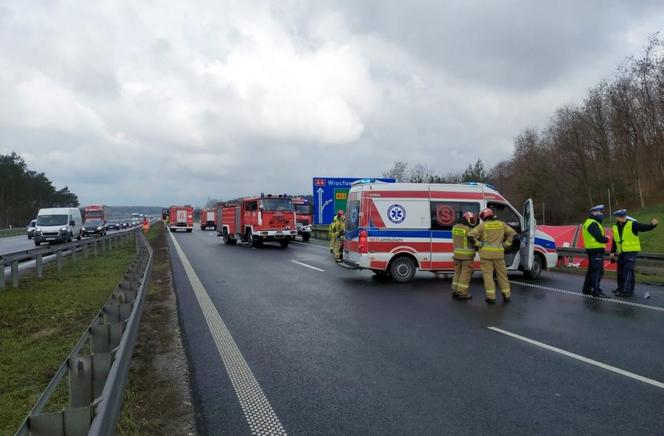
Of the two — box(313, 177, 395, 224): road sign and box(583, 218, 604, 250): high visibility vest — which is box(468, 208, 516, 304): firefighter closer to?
box(583, 218, 604, 250): high visibility vest

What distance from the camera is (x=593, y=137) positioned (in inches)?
2149

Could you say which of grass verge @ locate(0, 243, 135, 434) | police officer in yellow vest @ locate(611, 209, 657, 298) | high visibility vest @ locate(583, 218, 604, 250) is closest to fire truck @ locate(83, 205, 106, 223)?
grass verge @ locate(0, 243, 135, 434)

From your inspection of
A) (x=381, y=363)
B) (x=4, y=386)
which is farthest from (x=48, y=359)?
(x=381, y=363)

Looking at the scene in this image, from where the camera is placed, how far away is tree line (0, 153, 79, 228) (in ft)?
222

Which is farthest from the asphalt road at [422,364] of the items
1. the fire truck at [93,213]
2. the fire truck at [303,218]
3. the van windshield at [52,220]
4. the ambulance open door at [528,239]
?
the fire truck at [93,213]

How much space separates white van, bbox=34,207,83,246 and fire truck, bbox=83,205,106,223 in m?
15.0

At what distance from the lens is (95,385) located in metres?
3.57

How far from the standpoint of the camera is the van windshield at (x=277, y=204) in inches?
1045

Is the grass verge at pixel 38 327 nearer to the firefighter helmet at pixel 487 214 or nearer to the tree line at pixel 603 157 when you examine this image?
the firefighter helmet at pixel 487 214

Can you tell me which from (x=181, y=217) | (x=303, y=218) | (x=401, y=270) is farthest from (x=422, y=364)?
(x=181, y=217)

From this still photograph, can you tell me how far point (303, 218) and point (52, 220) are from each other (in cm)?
1532

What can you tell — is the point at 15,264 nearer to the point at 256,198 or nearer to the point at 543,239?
the point at 543,239

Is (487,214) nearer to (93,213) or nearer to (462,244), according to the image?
(462,244)

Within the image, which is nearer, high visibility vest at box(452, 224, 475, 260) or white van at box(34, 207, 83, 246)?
high visibility vest at box(452, 224, 475, 260)
